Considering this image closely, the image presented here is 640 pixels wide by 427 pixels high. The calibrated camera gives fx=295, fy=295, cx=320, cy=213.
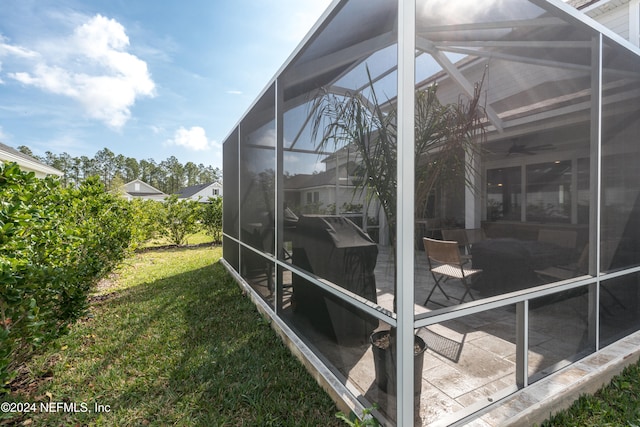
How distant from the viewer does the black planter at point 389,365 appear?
1.66m

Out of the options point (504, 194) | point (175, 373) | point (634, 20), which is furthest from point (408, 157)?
point (634, 20)

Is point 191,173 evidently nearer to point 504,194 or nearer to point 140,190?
point 140,190

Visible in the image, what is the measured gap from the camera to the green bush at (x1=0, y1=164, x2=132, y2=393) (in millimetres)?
1596

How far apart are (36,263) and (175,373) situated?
140 centimetres

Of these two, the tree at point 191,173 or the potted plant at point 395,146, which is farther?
the tree at point 191,173

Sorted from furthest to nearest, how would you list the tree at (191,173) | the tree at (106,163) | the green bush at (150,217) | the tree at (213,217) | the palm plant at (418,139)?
the tree at (191,173), the tree at (106,163), the tree at (213,217), the green bush at (150,217), the palm plant at (418,139)

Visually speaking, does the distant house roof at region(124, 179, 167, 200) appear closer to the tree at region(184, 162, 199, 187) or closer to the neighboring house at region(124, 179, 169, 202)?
the neighboring house at region(124, 179, 169, 202)

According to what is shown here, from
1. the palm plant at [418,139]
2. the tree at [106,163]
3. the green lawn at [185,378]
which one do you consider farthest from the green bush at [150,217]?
the tree at [106,163]

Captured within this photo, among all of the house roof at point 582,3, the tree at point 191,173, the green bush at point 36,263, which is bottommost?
the green bush at point 36,263

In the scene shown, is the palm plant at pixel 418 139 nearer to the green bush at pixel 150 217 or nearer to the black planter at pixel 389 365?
the black planter at pixel 389 365

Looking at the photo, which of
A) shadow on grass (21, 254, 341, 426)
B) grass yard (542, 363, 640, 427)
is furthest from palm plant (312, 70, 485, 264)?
grass yard (542, 363, 640, 427)

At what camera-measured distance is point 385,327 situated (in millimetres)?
1744

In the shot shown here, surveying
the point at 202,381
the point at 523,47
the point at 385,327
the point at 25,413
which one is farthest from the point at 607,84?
the point at 25,413

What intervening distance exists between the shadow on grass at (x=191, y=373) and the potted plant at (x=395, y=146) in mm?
773
